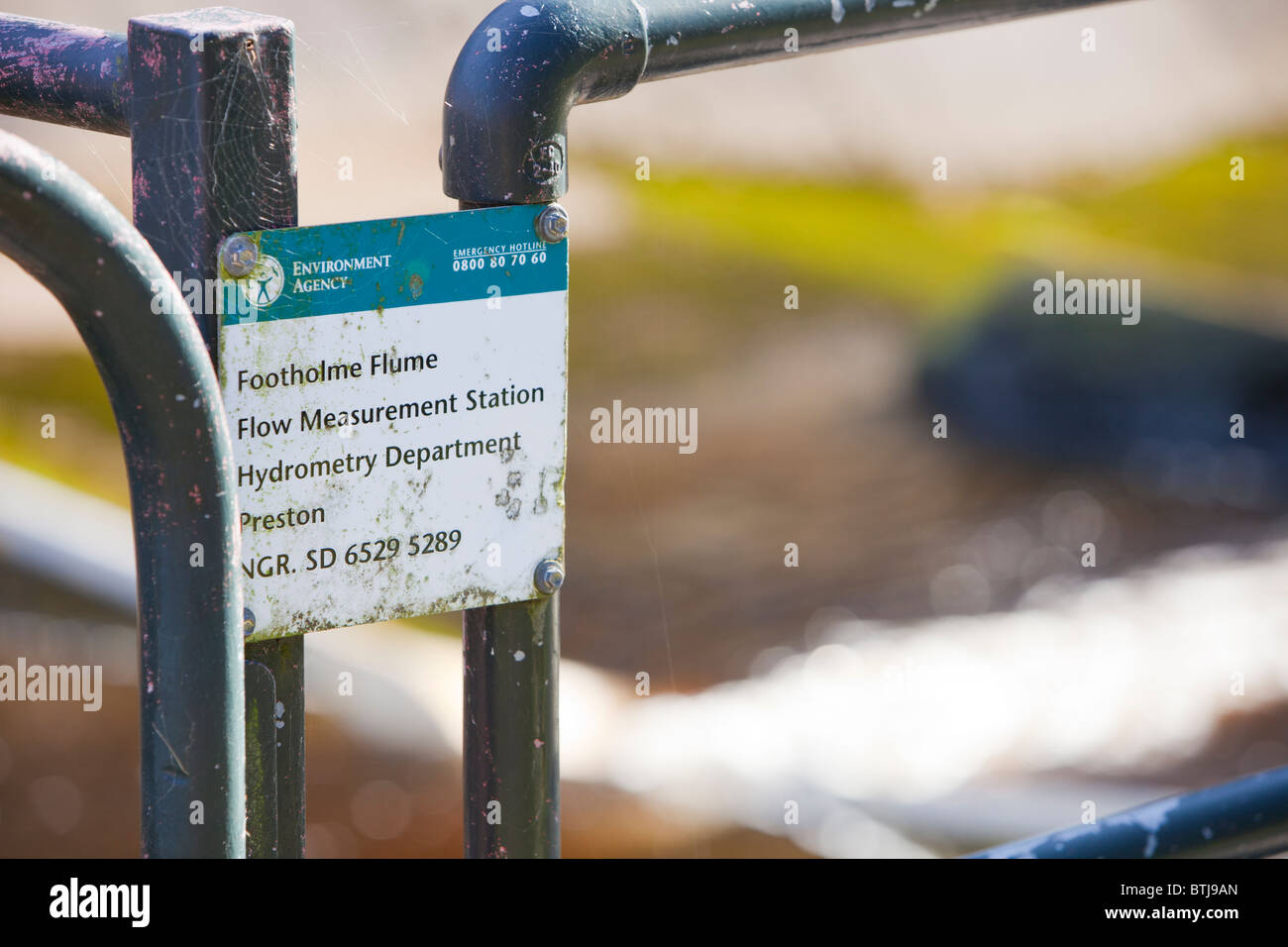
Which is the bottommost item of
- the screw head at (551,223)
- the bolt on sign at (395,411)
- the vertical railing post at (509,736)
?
the vertical railing post at (509,736)

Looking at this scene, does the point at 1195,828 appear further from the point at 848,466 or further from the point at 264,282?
the point at 848,466

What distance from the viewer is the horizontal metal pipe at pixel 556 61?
0.78 m

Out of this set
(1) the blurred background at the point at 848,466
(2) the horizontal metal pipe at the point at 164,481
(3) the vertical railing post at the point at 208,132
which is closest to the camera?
(2) the horizontal metal pipe at the point at 164,481

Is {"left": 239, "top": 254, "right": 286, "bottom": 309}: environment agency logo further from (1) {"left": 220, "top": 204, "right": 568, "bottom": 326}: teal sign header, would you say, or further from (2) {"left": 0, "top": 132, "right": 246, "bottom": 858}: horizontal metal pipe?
(2) {"left": 0, "top": 132, "right": 246, "bottom": 858}: horizontal metal pipe

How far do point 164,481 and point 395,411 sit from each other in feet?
0.82

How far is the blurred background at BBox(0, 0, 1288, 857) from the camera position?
3.29 meters

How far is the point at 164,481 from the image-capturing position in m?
0.55

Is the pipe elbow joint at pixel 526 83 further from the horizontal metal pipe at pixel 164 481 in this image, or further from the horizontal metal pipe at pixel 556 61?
the horizontal metal pipe at pixel 164 481

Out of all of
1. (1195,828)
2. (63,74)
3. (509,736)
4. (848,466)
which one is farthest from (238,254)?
(848,466)

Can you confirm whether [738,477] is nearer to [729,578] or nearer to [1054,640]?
[729,578]

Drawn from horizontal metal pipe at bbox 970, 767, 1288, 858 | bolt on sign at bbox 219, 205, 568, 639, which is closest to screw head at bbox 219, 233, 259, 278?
bolt on sign at bbox 219, 205, 568, 639

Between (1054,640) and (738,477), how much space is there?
1562 mm

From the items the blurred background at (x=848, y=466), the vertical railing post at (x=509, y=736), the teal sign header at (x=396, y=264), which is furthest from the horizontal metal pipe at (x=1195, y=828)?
the blurred background at (x=848, y=466)

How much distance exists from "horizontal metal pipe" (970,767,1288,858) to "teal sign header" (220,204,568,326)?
1.30ft
